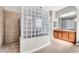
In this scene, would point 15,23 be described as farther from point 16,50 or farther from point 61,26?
point 61,26

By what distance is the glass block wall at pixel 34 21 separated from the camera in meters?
1.87

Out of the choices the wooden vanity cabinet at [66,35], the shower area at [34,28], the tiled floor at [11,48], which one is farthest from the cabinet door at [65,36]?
the tiled floor at [11,48]

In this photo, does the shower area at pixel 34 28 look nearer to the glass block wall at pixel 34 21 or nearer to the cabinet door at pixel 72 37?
the glass block wall at pixel 34 21

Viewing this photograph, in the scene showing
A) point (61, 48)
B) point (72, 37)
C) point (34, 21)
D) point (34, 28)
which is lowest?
point (61, 48)

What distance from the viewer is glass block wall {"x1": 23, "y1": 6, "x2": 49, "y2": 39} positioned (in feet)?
6.14

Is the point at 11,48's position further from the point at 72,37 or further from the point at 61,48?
the point at 72,37

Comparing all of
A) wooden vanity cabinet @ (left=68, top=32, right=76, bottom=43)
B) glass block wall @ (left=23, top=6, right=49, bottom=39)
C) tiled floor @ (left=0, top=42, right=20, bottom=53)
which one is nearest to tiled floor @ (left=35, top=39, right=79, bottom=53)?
wooden vanity cabinet @ (left=68, top=32, right=76, bottom=43)

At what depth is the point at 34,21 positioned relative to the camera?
1906 millimetres

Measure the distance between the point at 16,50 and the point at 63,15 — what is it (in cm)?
112

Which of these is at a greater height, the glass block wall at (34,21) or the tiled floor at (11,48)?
the glass block wall at (34,21)

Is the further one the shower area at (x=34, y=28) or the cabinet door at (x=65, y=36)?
the cabinet door at (x=65, y=36)

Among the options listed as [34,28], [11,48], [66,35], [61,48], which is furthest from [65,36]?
[11,48]

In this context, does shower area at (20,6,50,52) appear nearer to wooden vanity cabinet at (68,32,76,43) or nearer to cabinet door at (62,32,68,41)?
cabinet door at (62,32,68,41)
